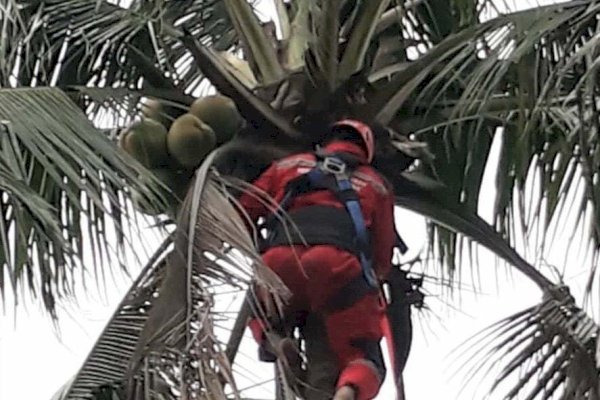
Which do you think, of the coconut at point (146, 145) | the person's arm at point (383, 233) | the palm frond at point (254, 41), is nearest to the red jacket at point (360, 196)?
the person's arm at point (383, 233)

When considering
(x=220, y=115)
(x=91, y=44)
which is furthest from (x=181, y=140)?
(x=91, y=44)

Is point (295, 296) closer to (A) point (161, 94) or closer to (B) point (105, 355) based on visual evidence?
(B) point (105, 355)

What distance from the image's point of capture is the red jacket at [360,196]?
411 cm

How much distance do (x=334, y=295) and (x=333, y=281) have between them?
0.14ft

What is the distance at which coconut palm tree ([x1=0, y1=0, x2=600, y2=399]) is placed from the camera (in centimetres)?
343

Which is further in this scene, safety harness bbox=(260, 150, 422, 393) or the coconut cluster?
the coconut cluster

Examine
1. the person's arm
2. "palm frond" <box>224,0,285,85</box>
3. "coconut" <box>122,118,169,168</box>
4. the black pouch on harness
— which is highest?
"palm frond" <box>224,0,285,85</box>

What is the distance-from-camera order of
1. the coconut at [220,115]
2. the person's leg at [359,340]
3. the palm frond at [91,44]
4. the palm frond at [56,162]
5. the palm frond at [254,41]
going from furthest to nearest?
the palm frond at [91,44] → the palm frond at [254,41] → the coconut at [220,115] → the person's leg at [359,340] → the palm frond at [56,162]

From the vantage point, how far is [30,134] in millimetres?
3332

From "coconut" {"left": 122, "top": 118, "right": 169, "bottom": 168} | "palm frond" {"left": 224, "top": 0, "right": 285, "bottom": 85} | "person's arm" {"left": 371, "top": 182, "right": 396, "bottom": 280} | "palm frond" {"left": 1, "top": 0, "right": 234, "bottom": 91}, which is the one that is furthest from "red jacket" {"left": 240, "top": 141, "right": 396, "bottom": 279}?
"palm frond" {"left": 1, "top": 0, "right": 234, "bottom": 91}

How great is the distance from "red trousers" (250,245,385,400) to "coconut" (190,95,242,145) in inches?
15.1

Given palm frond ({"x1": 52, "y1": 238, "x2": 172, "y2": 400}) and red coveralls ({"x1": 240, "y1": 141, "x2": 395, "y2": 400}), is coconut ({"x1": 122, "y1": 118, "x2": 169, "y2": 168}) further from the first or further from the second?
palm frond ({"x1": 52, "y1": 238, "x2": 172, "y2": 400})

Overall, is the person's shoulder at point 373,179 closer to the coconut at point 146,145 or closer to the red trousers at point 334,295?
the red trousers at point 334,295

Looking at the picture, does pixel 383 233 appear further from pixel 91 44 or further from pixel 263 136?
pixel 91 44
